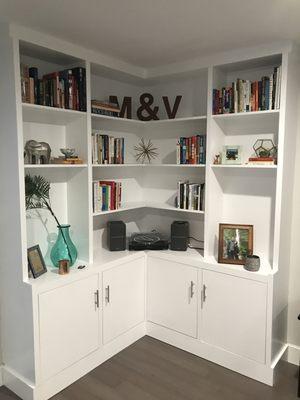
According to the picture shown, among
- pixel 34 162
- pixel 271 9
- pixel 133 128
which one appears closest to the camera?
pixel 271 9

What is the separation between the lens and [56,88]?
243cm

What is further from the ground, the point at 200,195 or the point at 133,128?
the point at 133,128

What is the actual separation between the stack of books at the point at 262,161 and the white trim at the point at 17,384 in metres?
2.12

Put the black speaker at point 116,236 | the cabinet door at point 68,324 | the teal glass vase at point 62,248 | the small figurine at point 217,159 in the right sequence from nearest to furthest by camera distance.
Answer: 1. the cabinet door at point 68,324
2. the teal glass vase at point 62,248
3. the small figurine at point 217,159
4. the black speaker at point 116,236

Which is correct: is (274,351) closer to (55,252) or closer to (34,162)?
(55,252)

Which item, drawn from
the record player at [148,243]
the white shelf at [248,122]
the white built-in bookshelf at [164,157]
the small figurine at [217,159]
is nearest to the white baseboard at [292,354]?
the white built-in bookshelf at [164,157]

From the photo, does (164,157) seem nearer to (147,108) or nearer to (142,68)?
(147,108)

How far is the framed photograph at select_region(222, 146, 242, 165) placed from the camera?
2719mm

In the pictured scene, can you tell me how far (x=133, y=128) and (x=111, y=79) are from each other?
485 millimetres

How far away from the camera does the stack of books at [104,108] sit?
2762 millimetres

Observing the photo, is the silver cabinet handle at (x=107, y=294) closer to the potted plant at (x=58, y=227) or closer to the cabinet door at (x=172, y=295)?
the potted plant at (x=58, y=227)

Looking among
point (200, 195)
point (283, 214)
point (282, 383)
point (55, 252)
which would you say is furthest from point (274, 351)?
point (55, 252)

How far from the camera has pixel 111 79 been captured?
10.2 ft

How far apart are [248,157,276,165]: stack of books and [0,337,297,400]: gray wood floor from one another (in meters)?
1.53
